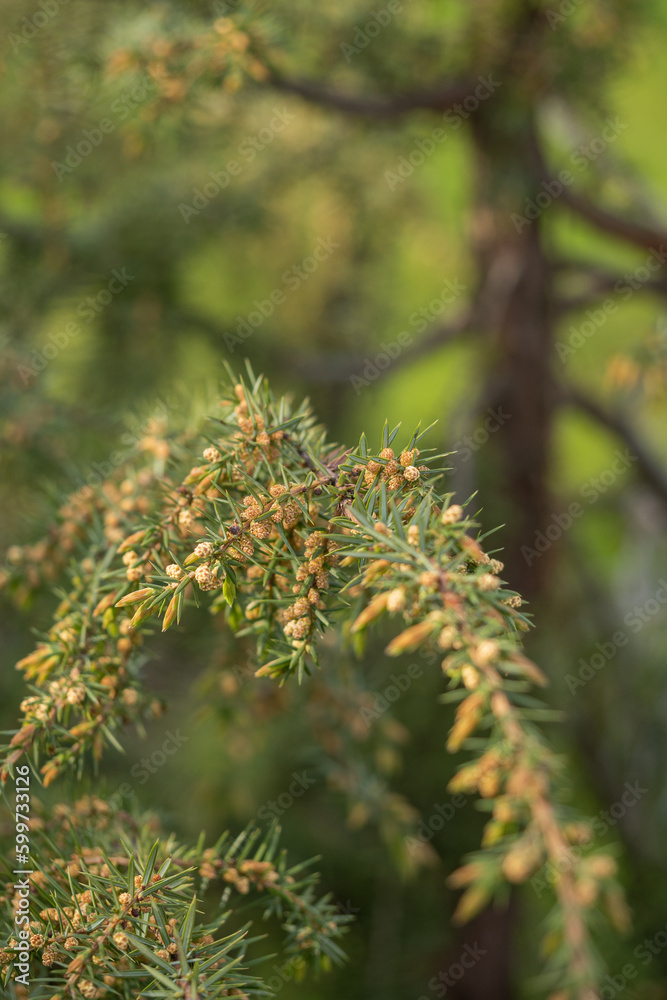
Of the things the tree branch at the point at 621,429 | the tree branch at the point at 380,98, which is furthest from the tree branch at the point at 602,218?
the tree branch at the point at 621,429

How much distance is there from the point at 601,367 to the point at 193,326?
4.32ft

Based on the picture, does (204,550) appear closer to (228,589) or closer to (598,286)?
(228,589)

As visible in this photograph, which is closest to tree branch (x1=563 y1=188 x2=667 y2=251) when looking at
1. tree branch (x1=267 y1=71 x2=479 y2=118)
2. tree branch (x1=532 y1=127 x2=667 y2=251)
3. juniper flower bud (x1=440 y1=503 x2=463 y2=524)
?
tree branch (x1=532 y1=127 x2=667 y2=251)

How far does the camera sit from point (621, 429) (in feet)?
4.79

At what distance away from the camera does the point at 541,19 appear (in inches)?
42.3

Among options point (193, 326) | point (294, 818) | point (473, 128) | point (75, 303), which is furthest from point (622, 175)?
point (294, 818)

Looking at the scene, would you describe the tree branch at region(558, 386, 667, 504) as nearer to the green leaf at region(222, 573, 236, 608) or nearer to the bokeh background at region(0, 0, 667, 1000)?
the bokeh background at region(0, 0, 667, 1000)

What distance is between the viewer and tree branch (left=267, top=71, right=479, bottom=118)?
0.94 meters

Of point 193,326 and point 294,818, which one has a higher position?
point 193,326

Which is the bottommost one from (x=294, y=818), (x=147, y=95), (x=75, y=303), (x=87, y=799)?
(x=294, y=818)

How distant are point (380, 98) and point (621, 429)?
742mm

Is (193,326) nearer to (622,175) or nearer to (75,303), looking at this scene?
(75,303)

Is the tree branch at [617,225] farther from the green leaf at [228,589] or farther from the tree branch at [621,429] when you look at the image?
the green leaf at [228,589]

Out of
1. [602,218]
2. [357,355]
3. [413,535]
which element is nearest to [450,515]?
[413,535]
